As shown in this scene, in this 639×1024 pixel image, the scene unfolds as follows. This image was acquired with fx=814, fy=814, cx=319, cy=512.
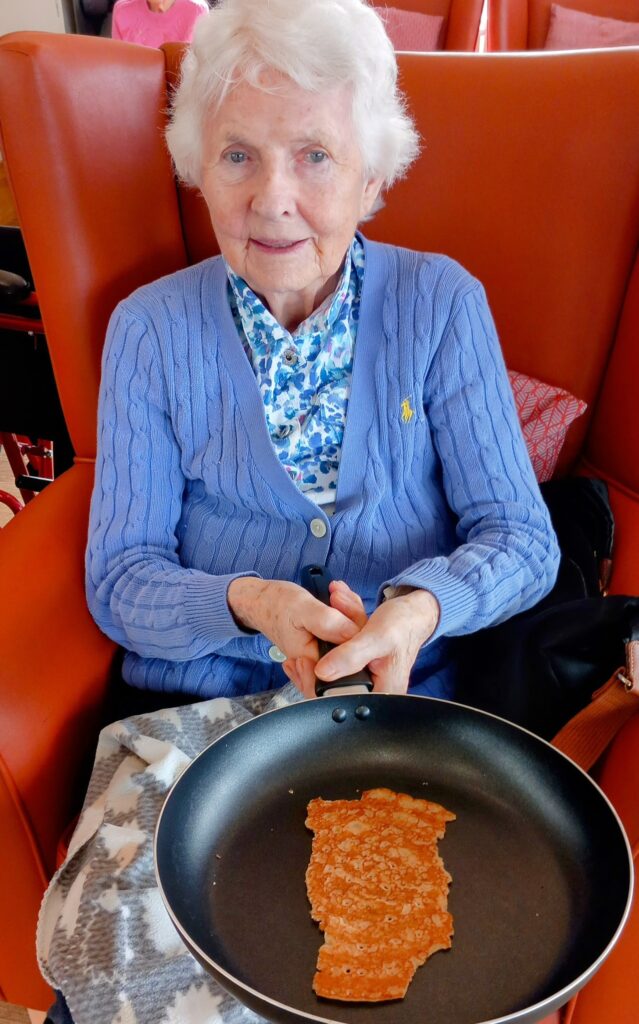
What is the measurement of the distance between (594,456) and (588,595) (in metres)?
0.34

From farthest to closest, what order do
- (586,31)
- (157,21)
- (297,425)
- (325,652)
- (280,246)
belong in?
(157,21) → (586,31) → (297,425) → (280,246) → (325,652)

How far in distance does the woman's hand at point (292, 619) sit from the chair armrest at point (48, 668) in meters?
0.24

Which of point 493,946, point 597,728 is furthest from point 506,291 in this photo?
point 493,946

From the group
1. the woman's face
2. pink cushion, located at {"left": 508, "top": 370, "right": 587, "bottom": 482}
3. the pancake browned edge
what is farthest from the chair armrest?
pink cushion, located at {"left": 508, "top": 370, "right": 587, "bottom": 482}

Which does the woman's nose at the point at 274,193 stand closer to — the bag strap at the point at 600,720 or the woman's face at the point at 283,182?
the woman's face at the point at 283,182

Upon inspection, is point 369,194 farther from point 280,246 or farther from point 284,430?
point 284,430

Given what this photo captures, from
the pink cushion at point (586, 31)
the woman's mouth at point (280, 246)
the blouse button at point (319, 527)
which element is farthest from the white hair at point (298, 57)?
the pink cushion at point (586, 31)

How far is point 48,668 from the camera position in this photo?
1008 mm

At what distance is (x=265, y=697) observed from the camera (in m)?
1.08

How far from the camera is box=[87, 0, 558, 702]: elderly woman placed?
3.22 feet

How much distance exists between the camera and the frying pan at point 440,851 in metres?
0.69

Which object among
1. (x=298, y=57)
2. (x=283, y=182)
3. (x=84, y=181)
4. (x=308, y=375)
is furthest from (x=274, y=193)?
(x=84, y=181)

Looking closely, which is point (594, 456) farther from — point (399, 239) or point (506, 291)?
A: point (399, 239)

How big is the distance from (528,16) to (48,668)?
3.35m
